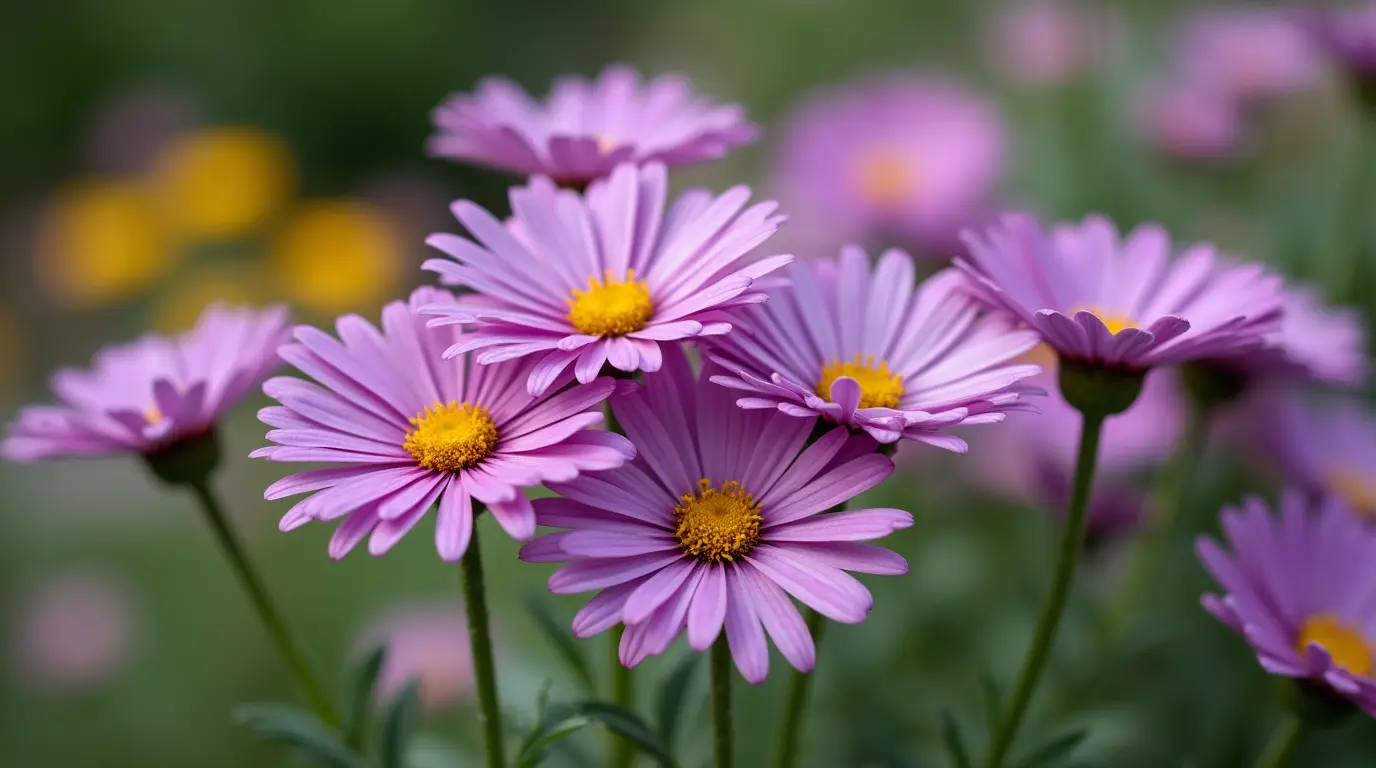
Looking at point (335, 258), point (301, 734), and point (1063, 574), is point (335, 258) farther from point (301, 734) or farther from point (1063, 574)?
point (1063, 574)

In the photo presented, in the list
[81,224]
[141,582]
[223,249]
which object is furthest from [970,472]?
[81,224]

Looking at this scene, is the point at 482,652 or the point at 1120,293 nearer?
the point at 482,652

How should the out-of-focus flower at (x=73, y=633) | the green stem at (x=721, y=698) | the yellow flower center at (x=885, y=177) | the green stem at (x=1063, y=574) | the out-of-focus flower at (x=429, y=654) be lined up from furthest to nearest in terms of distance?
1. the out-of-focus flower at (x=73, y=633)
2. the yellow flower center at (x=885, y=177)
3. the out-of-focus flower at (x=429, y=654)
4. the green stem at (x=1063, y=574)
5. the green stem at (x=721, y=698)

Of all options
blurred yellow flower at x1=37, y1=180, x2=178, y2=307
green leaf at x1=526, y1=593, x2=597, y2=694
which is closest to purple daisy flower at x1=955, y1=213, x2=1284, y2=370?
green leaf at x1=526, y1=593, x2=597, y2=694

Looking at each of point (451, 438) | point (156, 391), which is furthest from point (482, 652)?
point (156, 391)

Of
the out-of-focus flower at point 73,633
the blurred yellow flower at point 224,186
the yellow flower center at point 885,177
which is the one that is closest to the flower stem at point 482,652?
the yellow flower center at point 885,177

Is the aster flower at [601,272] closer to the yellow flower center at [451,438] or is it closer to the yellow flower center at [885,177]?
the yellow flower center at [451,438]

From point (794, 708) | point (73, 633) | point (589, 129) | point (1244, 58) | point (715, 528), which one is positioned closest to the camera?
point (715, 528)
